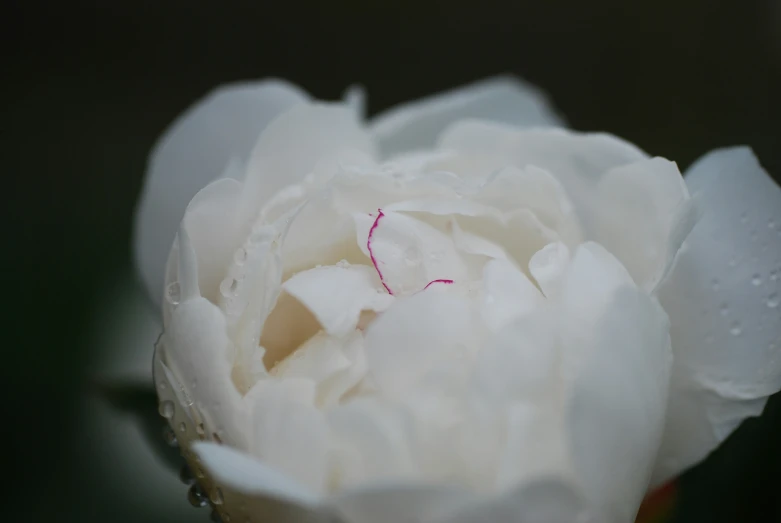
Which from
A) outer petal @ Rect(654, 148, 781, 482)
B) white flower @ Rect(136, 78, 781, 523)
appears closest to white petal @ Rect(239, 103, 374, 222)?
white flower @ Rect(136, 78, 781, 523)

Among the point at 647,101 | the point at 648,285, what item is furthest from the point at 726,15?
the point at 648,285

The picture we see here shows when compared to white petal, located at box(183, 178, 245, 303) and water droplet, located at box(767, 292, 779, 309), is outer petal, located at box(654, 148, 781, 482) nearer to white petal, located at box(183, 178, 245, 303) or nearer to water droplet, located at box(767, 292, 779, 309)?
water droplet, located at box(767, 292, 779, 309)

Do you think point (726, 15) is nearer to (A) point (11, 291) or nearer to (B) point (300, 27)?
(B) point (300, 27)

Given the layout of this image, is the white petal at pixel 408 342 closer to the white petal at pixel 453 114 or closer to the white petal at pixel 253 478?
the white petal at pixel 253 478

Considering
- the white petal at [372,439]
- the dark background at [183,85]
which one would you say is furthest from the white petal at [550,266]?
the dark background at [183,85]

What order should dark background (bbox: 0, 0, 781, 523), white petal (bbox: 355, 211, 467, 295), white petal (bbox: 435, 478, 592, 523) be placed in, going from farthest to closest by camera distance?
1. dark background (bbox: 0, 0, 781, 523)
2. white petal (bbox: 355, 211, 467, 295)
3. white petal (bbox: 435, 478, 592, 523)
